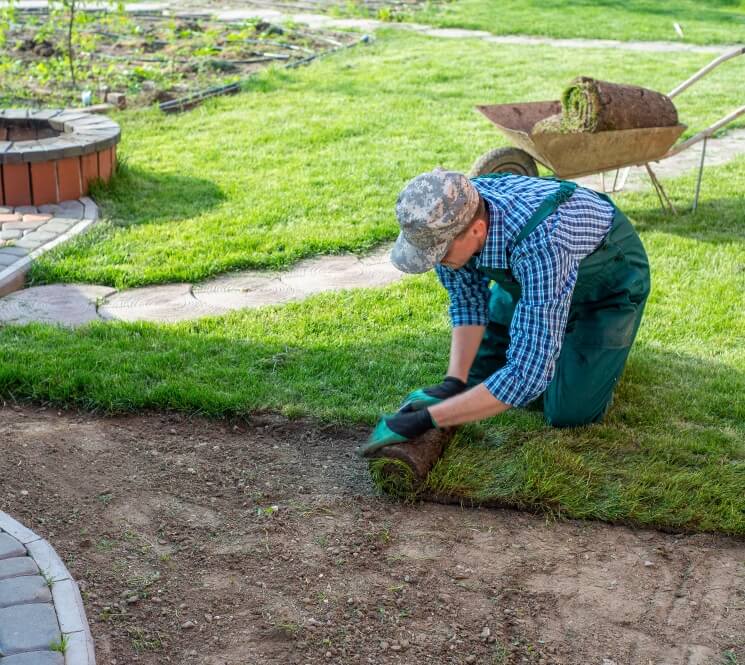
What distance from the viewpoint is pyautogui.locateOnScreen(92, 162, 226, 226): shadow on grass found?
7035 millimetres

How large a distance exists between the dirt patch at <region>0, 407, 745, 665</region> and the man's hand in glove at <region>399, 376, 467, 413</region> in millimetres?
344

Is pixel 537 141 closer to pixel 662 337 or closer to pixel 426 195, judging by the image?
pixel 662 337

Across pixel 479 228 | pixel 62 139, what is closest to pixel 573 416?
pixel 479 228

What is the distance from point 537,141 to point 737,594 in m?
3.83

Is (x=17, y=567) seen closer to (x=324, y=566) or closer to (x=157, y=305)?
(x=324, y=566)

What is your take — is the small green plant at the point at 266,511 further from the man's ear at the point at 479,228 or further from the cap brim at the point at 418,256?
the man's ear at the point at 479,228

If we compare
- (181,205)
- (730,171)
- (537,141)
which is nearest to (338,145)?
(181,205)

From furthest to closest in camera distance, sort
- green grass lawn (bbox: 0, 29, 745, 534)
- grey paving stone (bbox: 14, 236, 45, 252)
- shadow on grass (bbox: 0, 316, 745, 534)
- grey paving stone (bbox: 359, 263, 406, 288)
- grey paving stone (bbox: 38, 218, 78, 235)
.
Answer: grey paving stone (bbox: 38, 218, 78, 235), grey paving stone (bbox: 14, 236, 45, 252), grey paving stone (bbox: 359, 263, 406, 288), green grass lawn (bbox: 0, 29, 745, 534), shadow on grass (bbox: 0, 316, 745, 534)

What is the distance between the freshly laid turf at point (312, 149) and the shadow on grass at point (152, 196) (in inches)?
0.6

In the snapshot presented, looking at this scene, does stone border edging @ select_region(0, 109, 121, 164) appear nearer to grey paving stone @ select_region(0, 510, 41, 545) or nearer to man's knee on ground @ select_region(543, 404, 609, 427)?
grey paving stone @ select_region(0, 510, 41, 545)

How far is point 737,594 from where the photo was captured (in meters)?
3.39

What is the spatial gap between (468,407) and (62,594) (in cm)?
146

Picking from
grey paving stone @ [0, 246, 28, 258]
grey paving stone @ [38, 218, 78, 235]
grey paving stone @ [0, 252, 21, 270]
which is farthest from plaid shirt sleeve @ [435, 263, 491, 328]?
grey paving stone @ [38, 218, 78, 235]

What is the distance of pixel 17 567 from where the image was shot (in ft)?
10.5
